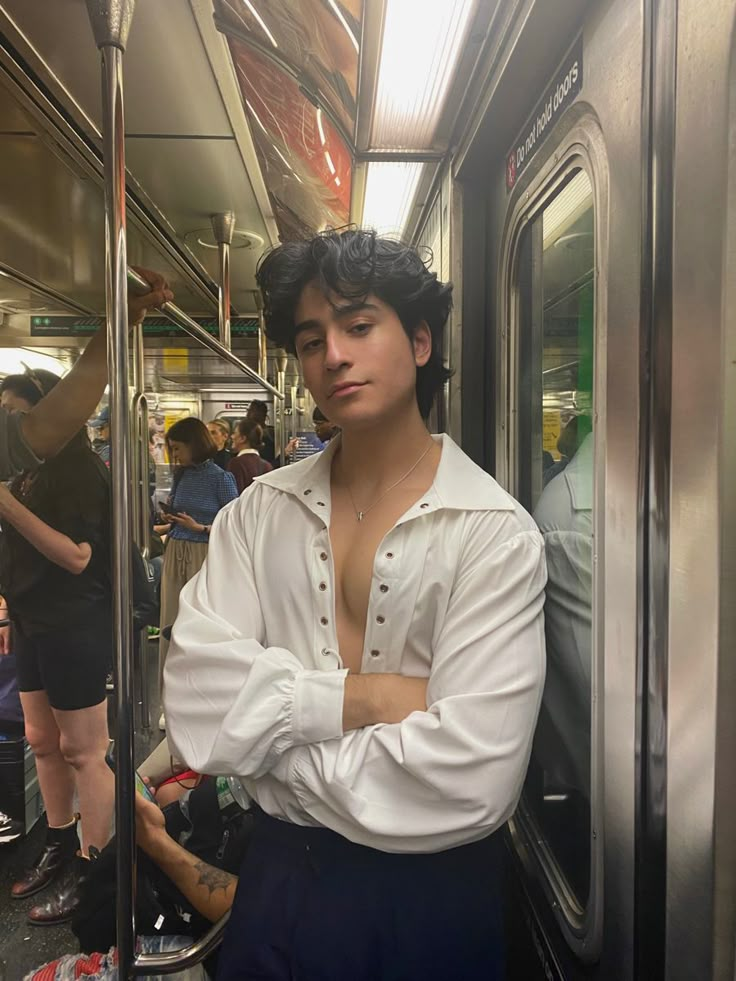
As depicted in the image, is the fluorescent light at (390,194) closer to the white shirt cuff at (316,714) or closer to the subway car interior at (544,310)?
the subway car interior at (544,310)

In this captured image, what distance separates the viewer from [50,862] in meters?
2.20

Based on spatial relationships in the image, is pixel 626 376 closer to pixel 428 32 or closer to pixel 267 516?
pixel 267 516

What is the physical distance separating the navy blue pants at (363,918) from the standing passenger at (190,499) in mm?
2384

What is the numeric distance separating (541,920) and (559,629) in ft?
2.09

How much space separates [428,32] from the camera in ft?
4.41

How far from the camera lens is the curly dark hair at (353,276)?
111cm

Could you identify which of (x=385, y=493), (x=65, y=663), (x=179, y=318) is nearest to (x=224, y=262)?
(x=179, y=318)

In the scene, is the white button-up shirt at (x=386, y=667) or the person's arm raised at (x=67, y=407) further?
the person's arm raised at (x=67, y=407)

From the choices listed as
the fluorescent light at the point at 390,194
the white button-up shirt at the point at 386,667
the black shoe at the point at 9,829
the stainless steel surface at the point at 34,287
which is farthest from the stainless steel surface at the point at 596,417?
the stainless steel surface at the point at 34,287

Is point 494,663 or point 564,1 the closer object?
point 494,663

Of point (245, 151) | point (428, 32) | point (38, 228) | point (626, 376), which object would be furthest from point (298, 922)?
point (38, 228)

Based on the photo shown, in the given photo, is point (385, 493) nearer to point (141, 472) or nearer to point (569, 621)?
point (569, 621)

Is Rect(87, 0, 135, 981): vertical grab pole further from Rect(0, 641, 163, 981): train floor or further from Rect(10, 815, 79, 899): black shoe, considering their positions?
Rect(10, 815, 79, 899): black shoe

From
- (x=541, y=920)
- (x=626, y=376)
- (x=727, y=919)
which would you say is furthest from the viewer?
(x=541, y=920)
